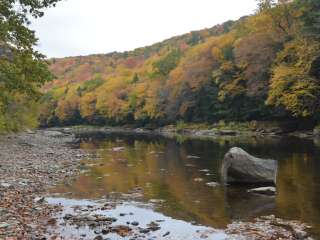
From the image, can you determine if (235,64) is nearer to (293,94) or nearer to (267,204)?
(293,94)

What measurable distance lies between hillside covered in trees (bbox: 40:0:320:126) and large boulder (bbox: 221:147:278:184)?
9714 millimetres

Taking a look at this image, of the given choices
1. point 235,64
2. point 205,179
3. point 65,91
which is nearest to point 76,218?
point 205,179

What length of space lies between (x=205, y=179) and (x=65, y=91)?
155 m

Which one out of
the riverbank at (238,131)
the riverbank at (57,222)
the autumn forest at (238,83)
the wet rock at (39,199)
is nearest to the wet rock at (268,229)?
the riverbank at (57,222)

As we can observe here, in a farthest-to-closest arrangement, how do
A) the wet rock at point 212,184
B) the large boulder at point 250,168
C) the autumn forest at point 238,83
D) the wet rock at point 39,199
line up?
the autumn forest at point 238,83, the wet rock at point 212,184, the large boulder at point 250,168, the wet rock at point 39,199

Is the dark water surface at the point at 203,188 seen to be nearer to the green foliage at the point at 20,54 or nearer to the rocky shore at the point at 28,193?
the rocky shore at the point at 28,193

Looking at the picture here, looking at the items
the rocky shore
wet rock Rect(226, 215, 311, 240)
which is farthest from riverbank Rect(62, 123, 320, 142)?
wet rock Rect(226, 215, 311, 240)

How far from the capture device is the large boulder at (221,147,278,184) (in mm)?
20578

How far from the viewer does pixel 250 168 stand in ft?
67.7

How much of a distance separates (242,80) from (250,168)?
56137 mm

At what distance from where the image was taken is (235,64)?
75562 mm

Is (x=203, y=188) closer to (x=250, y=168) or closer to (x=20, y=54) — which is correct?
(x=250, y=168)

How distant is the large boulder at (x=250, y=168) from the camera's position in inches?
810

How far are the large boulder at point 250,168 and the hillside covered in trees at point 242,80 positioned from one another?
31.9 ft
